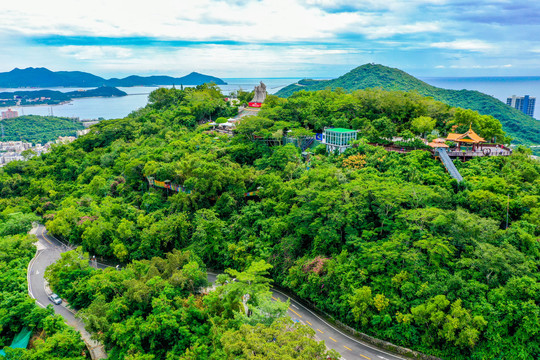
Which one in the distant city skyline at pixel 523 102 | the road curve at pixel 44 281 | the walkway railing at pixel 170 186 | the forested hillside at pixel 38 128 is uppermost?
the distant city skyline at pixel 523 102

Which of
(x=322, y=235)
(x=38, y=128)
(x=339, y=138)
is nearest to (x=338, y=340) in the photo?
(x=322, y=235)

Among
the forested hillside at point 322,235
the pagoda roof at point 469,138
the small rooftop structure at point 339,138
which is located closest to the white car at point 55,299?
the forested hillside at point 322,235

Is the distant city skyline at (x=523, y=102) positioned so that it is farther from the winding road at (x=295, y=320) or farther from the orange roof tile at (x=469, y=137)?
the winding road at (x=295, y=320)

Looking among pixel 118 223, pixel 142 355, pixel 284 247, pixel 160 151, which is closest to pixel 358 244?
pixel 284 247

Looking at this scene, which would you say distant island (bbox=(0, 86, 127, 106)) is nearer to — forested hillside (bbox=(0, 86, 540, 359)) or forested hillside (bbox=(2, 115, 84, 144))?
forested hillside (bbox=(2, 115, 84, 144))

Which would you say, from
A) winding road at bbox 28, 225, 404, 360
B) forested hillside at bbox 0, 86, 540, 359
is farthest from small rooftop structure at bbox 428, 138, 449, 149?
winding road at bbox 28, 225, 404, 360

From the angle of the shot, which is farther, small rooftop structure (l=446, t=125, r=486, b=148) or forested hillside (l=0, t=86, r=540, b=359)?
small rooftop structure (l=446, t=125, r=486, b=148)
